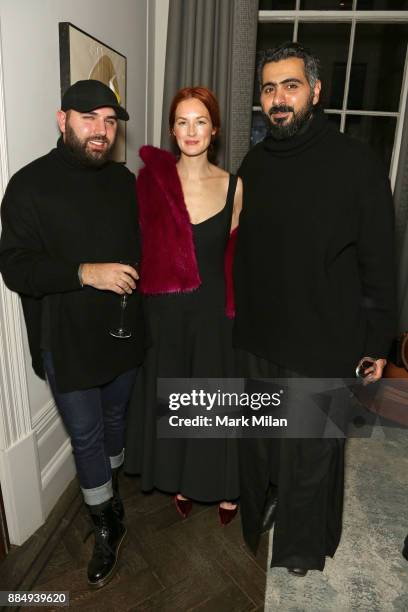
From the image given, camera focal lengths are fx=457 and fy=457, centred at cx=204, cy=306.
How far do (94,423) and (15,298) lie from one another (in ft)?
1.82

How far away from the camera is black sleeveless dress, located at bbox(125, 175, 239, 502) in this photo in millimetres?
1793

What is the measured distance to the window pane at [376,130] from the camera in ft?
11.3

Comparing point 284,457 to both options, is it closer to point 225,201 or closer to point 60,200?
point 225,201

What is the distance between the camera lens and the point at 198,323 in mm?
1848

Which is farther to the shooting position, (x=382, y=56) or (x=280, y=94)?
(x=382, y=56)

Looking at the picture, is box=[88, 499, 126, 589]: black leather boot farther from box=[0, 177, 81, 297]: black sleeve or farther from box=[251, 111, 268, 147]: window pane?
box=[251, 111, 268, 147]: window pane

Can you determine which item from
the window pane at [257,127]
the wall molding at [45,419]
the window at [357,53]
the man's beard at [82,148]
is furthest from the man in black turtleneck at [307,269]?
the window at [357,53]

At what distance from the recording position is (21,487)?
1.89 meters

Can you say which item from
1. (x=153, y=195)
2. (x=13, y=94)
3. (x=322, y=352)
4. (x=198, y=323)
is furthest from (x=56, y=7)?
(x=322, y=352)

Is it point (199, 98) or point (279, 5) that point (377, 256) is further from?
point (279, 5)

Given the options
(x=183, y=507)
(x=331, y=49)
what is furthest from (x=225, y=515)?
(x=331, y=49)

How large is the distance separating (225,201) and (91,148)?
0.54 meters

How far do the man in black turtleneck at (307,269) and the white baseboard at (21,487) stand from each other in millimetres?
974

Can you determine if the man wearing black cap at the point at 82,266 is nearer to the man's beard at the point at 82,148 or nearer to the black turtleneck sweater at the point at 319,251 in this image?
the man's beard at the point at 82,148
